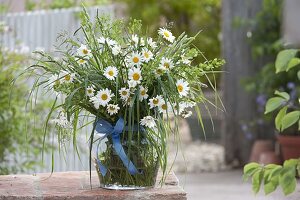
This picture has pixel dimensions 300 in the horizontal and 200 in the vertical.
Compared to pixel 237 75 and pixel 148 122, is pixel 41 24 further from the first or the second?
pixel 148 122

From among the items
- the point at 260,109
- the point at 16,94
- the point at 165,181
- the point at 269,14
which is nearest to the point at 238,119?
the point at 260,109

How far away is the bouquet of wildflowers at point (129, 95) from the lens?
3.06m

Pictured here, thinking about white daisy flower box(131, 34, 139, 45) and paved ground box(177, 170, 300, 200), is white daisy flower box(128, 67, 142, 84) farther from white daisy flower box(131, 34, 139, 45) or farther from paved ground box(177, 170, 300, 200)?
paved ground box(177, 170, 300, 200)

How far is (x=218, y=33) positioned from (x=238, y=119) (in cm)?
505

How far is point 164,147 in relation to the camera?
10.0ft

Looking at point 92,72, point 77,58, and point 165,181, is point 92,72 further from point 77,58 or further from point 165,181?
point 165,181

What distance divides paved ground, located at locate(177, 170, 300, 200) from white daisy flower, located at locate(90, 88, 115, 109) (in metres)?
2.01

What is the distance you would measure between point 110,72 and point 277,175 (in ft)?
3.12

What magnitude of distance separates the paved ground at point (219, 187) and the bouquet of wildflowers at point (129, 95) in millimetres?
1814

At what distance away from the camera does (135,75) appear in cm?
304

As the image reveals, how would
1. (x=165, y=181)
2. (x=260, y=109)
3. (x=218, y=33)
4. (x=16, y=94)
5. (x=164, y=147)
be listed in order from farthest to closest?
(x=218, y=33) < (x=260, y=109) < (x=16, y=94) < (x=165, y=181) < (x=164, y=147)

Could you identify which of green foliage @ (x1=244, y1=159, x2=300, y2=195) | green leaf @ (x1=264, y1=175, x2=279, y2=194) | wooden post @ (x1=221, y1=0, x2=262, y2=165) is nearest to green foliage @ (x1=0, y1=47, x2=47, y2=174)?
wooden post @ (x1=221, y1=0, x2=262, y2=165)

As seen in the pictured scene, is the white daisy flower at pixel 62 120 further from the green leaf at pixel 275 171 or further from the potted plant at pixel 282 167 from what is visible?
the green leaf at pixel 275 171

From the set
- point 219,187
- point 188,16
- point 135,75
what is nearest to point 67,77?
point 135,75
